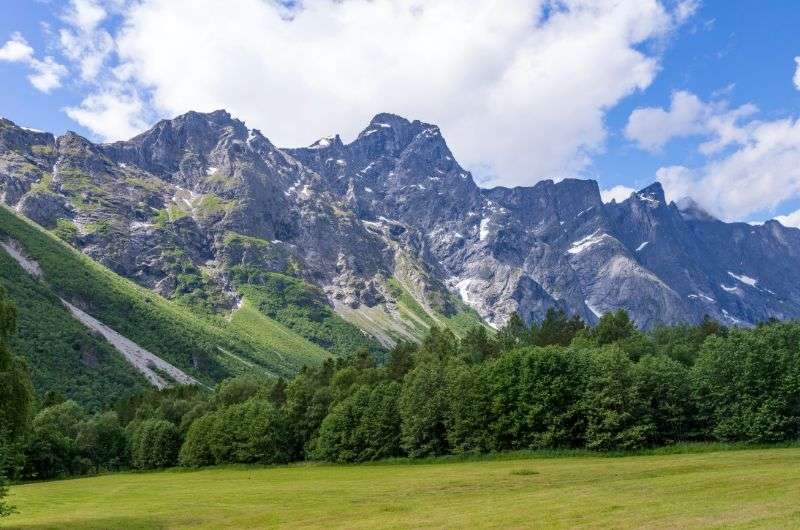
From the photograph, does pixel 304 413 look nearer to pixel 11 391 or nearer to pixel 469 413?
pixel 469 413

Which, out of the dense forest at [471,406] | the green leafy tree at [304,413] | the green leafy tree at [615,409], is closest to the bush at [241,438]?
the dense forest at [471,406]

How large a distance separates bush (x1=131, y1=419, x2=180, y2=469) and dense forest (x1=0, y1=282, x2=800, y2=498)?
0.25 m

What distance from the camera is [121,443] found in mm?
129250

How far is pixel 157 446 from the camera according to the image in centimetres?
11806

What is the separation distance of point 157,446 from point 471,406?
68126 millimetres

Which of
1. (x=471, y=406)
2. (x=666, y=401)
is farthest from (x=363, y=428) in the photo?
(x=666, y=401)

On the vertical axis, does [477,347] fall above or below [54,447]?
above

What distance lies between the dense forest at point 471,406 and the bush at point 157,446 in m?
0.25

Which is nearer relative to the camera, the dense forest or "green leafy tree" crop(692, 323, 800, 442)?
"green leafy tree" crop(692, 323, 800, 442)

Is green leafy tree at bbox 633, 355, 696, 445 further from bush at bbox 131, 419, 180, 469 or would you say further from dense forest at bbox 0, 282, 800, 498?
bush at bbox 131, 419, 180, 469

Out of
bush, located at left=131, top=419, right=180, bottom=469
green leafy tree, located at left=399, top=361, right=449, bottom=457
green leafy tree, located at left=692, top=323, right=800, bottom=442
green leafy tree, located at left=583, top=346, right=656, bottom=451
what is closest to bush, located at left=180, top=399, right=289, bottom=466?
bush, located at left=131, top=419, right=180, bottom=469

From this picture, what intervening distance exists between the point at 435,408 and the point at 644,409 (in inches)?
1079

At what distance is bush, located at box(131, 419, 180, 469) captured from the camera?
388ft

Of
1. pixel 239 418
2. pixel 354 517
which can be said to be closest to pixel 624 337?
pixel 239 418
